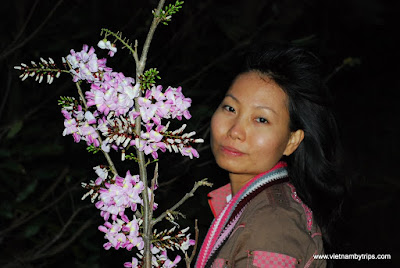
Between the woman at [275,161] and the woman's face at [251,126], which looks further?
the woman's face at [251,126]

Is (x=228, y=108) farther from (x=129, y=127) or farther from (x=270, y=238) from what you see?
(x=129, y=127)

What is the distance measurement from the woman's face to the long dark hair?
0.18 ft

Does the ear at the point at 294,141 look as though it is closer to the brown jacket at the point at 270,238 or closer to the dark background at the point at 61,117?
the brown jacket at the point at 270,238

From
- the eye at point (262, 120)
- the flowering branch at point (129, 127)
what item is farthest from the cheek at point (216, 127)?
the flowering branch at point (129, 127)

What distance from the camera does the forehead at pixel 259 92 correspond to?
1.38 m

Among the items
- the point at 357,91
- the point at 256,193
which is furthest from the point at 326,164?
the point at 357,91

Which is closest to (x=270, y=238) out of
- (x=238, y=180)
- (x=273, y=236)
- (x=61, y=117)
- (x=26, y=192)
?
(x=273, y=236)

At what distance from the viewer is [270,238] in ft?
3.85

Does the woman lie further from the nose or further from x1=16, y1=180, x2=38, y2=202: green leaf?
x1=16, y1=180, x2=38, y2=202: green leaf

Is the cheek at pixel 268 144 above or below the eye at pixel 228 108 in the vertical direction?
below

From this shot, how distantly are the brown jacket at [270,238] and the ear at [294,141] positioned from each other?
7.9 inches

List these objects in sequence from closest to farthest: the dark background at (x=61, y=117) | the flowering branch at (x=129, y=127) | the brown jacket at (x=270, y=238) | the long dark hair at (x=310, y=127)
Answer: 1. the flowering branch at (x=129, y=127)
2. the brown jacket at (x=270, y=238)
3. the long dark hair at (x=310, y=127)
4. the dark background at (x=61, y=117)

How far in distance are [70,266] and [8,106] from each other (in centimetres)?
96

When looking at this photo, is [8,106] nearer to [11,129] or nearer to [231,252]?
[11,129]
